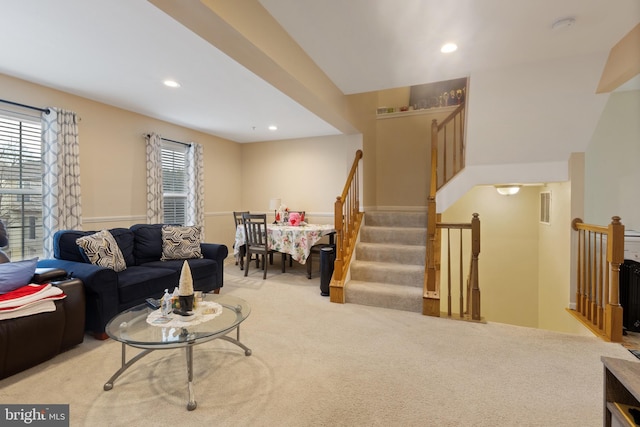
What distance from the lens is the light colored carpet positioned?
1598 millimetres

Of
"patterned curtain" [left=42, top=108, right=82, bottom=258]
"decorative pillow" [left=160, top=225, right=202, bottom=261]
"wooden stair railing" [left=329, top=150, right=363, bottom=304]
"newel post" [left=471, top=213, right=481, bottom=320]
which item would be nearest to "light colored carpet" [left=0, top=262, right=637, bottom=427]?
"newel post" [left=471, top=213, right=481, bottom=320]

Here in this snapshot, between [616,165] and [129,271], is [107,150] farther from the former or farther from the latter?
[616,165]

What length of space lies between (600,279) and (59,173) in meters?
5.64

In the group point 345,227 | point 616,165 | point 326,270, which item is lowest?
point 326,270

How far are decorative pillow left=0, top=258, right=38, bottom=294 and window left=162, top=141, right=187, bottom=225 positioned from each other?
8.62 feet

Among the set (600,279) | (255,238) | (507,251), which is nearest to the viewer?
(600,279)

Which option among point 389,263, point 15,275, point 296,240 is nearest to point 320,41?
point 389,263

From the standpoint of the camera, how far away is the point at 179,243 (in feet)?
11.9

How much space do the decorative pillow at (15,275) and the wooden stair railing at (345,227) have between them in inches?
104

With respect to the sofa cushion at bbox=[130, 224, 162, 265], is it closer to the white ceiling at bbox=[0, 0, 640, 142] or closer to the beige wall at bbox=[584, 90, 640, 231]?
the white ceiling at bbox=[0, 0, 640, 142]

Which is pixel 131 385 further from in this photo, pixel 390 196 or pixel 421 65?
pixel 390 196

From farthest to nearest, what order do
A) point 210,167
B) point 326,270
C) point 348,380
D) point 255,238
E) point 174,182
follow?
1. point 210,167
2. point 174,182
3. point 255,238
4. point 326,270
5. point 348,380

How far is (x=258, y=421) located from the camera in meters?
1.55

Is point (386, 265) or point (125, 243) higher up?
point (125, 243)
